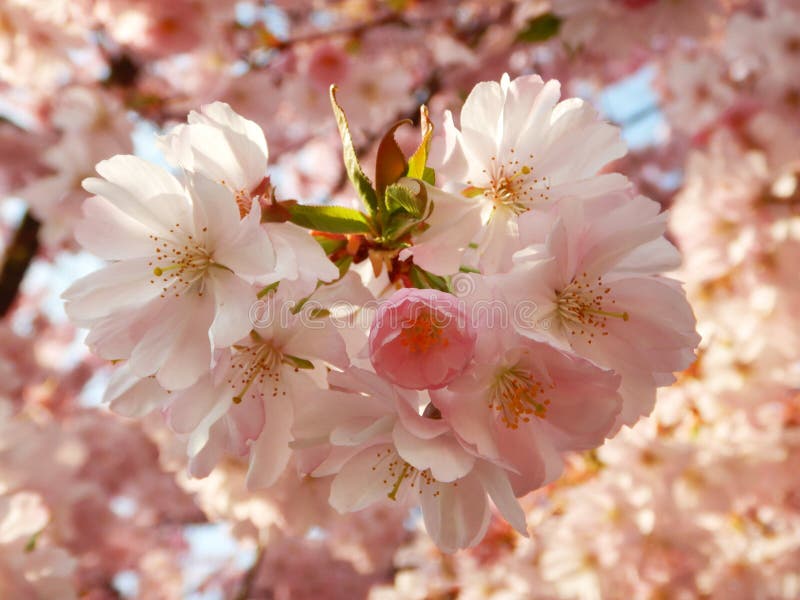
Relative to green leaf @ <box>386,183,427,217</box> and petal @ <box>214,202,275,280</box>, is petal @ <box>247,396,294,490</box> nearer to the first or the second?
petal @ <box>214,202,275,280</box>

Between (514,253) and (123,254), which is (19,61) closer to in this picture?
(123,254)

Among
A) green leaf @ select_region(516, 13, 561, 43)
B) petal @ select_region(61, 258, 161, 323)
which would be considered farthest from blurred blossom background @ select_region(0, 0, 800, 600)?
petal @ select_region(61, 258, 161, 323)

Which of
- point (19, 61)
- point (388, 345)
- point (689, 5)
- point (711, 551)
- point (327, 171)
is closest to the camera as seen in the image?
point (388, 345)

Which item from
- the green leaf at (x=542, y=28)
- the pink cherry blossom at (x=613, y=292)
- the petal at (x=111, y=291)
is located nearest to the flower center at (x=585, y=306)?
the pink cherry blossom at (x=613, y=292)

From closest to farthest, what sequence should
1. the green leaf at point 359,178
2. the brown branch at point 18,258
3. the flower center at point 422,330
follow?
the flower center at point 422,330
the green leaf at point 359,178
the brown branch at point 18,258

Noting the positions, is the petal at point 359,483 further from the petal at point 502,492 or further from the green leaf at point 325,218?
the green leaf at point 325,218

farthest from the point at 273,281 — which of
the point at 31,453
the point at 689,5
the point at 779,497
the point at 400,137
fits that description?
the point at 400,137
